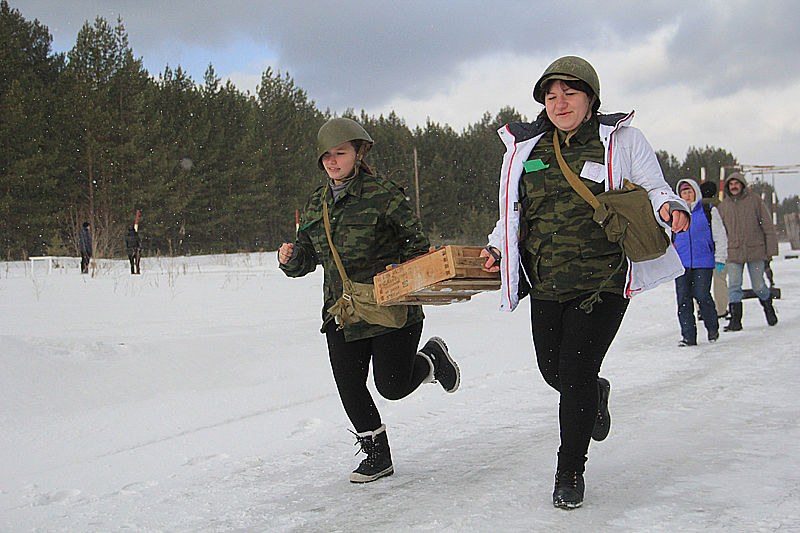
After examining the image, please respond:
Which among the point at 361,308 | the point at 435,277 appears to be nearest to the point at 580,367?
the point at 435,277

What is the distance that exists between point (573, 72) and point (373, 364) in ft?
6.10

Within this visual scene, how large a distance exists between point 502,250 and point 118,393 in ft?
13.1

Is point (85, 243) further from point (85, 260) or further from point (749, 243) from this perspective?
point (749, 243)

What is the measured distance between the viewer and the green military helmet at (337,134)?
3.97 m

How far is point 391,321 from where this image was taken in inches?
152

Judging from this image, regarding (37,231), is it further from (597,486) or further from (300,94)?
(597,486)

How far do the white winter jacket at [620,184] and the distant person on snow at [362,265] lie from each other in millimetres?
607

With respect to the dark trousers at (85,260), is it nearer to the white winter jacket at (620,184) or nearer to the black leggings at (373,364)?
the black leggings at (373,364)

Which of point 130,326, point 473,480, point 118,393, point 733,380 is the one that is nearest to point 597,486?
point 473,480

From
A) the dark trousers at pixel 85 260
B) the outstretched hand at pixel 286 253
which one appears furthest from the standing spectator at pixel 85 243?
the outstretched hand at pixel 286 253

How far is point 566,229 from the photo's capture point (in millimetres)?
3418

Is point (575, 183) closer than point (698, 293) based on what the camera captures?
Yes

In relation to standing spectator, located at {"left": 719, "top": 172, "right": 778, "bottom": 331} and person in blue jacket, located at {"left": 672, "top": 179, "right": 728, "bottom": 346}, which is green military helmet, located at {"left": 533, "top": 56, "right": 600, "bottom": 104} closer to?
person in blue jacket, located at {"left": 672, "top": 179, "right": 728, "bottom": 346}

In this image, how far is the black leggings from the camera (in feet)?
13.0
